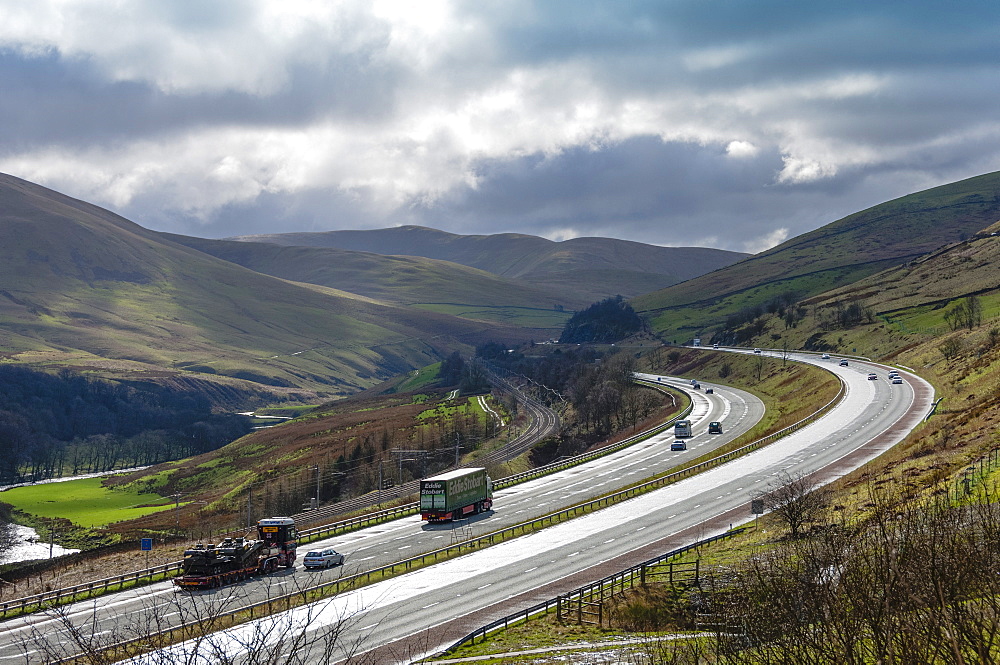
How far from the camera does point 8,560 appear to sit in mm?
108375

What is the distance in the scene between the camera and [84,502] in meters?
156

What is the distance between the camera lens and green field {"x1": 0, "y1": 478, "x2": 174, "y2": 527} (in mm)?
138875

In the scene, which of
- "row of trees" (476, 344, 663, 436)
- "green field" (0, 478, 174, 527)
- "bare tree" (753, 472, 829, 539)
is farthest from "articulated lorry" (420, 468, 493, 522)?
"green field" (0, 478, 174, 527)

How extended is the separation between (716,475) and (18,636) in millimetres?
56442

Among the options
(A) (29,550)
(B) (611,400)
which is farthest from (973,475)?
(A) (29,550)

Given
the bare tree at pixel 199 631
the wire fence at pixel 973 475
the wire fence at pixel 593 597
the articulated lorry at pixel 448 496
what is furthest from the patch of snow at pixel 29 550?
the wire fence at pixel 973 475

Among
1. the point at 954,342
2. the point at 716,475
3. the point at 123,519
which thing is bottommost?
the point at 123,519

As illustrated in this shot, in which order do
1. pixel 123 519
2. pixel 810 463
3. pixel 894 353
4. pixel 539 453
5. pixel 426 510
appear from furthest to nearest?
pixel 894 353
pixel 123 519
pixel 539 453
pixel 810 463
pixel 426 510

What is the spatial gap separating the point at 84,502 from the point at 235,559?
118546 mm

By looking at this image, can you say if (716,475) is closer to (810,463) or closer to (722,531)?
(810,463)

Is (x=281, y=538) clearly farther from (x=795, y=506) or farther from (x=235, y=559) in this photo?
(x=795, y=506)

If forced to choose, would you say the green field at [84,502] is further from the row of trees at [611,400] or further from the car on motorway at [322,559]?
the car on motorway at [322,559]

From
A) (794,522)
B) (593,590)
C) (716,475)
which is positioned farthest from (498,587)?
(716,475)

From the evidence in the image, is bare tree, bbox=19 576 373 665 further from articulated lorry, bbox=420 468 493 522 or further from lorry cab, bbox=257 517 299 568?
articulated lorry, bbox=420 468 493 522
